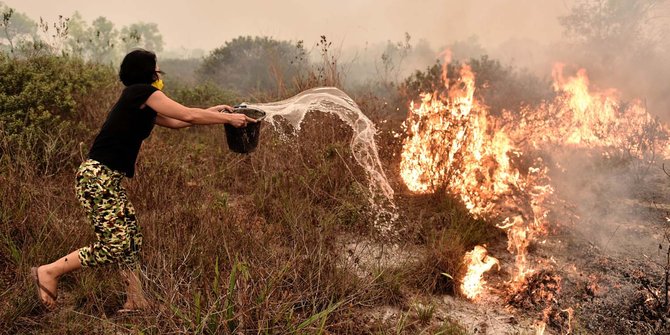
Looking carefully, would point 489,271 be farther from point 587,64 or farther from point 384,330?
point 587,64

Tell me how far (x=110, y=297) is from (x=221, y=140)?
3.64 metres

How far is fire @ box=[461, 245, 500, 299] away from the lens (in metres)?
3.44

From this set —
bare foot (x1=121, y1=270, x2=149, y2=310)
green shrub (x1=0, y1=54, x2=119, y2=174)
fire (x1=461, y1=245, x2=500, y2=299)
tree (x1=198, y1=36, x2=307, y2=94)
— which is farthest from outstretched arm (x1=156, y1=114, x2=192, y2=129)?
tree (x1=198, y1=36, x2=307, y2=94)

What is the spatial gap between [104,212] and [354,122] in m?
3.25

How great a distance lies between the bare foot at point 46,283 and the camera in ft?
8.86

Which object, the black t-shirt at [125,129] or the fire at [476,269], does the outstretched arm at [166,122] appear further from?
the fire at [476,269]

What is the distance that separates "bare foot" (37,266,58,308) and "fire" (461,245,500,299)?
3.03 meters

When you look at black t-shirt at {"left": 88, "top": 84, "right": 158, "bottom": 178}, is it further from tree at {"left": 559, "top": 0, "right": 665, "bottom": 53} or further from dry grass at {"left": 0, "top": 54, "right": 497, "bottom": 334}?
tree at {"left": 559, "top": 0, "right": 665, "bottom": 53}

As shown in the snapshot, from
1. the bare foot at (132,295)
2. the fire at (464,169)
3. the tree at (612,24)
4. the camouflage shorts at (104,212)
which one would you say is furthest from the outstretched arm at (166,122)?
the tree at (612,24)

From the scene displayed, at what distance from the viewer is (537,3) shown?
66.6 ft

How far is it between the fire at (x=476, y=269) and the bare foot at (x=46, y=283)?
3.03 metres

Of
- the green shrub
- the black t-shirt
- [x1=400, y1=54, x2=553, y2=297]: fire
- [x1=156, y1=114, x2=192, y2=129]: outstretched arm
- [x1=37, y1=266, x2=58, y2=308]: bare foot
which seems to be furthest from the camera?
[x1=400, y1=54, x2=553, y2=297]: fire

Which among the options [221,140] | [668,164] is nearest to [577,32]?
[668,164]

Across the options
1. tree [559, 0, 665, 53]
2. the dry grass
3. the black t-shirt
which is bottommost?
the dry grass
